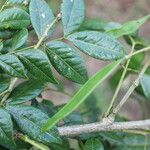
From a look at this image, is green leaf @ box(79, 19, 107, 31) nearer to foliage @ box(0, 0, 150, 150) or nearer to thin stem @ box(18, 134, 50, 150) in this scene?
foliage @ box(0, 0, 150, 150)

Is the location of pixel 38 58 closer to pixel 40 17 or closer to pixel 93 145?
pixel 40 17

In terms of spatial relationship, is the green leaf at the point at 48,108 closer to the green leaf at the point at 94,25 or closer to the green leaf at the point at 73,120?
the green leaf at the point at 73,120

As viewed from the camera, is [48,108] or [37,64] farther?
[48,108]

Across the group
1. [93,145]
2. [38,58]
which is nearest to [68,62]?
[38,58]

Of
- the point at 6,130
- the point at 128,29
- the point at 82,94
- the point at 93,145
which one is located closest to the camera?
the point at 82,94

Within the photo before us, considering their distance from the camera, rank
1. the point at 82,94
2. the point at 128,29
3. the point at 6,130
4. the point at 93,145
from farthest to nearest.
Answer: the point at 128,29, the point at 93,145, the point at 6,130, the point at 82,94

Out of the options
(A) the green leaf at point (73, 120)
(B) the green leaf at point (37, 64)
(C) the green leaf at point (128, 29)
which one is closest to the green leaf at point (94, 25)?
(C) the green leaf at point (128, 29)

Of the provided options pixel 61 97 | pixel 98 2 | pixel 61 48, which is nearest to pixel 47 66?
pixel 61 48
